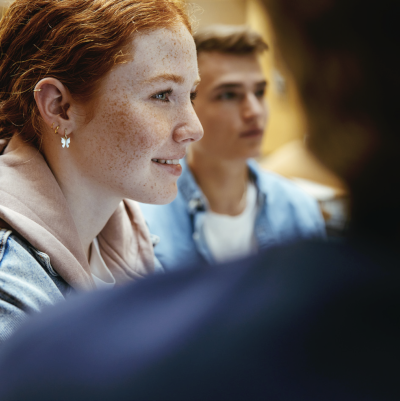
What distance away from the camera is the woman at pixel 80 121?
0.76 metres

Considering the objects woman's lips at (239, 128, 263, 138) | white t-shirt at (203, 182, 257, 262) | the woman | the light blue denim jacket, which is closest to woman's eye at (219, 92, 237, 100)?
woman's lips at (239, 128, 263, 138)

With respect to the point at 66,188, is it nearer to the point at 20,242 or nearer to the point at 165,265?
the point at 20,242

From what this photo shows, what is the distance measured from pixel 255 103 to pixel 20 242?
0.95 metres

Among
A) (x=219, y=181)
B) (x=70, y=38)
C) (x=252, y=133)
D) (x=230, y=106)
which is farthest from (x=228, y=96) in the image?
(x=70, y=38)

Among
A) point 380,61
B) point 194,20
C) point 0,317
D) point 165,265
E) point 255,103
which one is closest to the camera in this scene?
point 380,61

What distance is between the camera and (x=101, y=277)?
0.92 meters

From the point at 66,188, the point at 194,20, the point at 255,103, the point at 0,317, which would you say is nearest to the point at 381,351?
the point at 0,317

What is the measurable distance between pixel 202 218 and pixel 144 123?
68 cm

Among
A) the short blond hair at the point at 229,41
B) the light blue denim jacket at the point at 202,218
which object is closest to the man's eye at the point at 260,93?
the short blond hair at the point at 229,41

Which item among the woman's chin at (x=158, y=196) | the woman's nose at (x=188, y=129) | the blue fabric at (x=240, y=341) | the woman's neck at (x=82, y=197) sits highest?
the woman's nose at (x=188, y=129)

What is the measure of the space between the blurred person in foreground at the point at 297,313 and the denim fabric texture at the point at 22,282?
1.07 feet

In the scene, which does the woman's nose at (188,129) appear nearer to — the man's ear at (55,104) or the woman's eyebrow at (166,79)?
the woman's eyebrow at (166,79)

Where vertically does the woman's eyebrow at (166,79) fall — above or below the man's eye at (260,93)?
below

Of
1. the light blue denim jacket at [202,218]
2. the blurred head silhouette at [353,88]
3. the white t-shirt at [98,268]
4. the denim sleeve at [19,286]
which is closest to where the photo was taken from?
the blurred head silhouette at [353,88]
